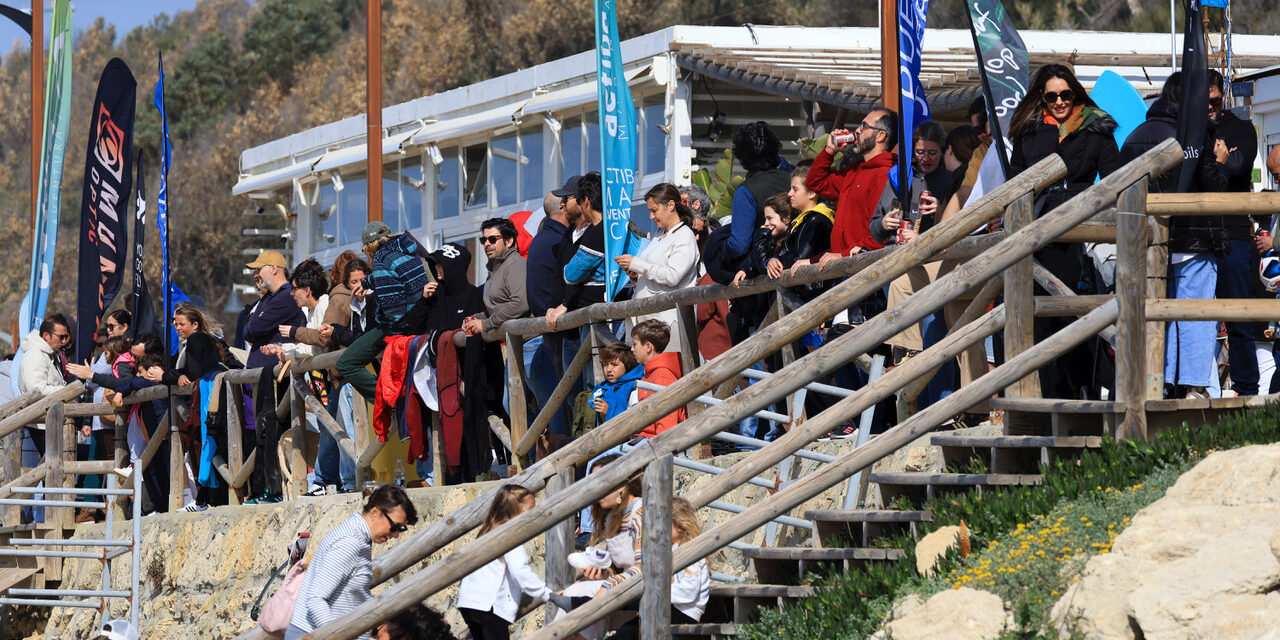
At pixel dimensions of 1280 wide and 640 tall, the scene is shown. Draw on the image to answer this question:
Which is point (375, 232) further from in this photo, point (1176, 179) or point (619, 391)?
point (1176, 179)

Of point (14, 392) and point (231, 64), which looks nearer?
point (14, 392)

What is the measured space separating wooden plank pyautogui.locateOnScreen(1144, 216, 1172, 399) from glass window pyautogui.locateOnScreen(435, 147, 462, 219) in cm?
1577

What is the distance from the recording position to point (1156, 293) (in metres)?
7.24

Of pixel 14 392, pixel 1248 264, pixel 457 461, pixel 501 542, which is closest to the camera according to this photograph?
pixel 501 542

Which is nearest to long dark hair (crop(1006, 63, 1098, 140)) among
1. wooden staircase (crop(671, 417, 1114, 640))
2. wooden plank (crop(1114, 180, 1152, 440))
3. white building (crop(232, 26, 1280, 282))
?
wooden plank (crop(1114, 180, 1152, 440))

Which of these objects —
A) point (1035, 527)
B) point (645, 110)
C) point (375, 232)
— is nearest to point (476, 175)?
point (645, 110)

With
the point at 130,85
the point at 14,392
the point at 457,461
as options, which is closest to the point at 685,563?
the point at 457,461

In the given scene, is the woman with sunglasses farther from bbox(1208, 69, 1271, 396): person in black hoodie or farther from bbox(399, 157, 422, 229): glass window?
bbox(399, 157, 422, 229): glass window

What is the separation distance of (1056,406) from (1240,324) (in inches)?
54.0

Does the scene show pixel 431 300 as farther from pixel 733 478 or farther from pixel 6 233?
pixel 6 233

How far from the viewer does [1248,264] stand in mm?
8117

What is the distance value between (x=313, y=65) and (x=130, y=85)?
47.5 m

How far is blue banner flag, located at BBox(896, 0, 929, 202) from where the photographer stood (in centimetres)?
883

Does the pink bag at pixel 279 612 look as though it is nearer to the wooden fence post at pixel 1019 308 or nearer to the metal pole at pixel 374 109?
the wooden fence post at pixel 1019 308
